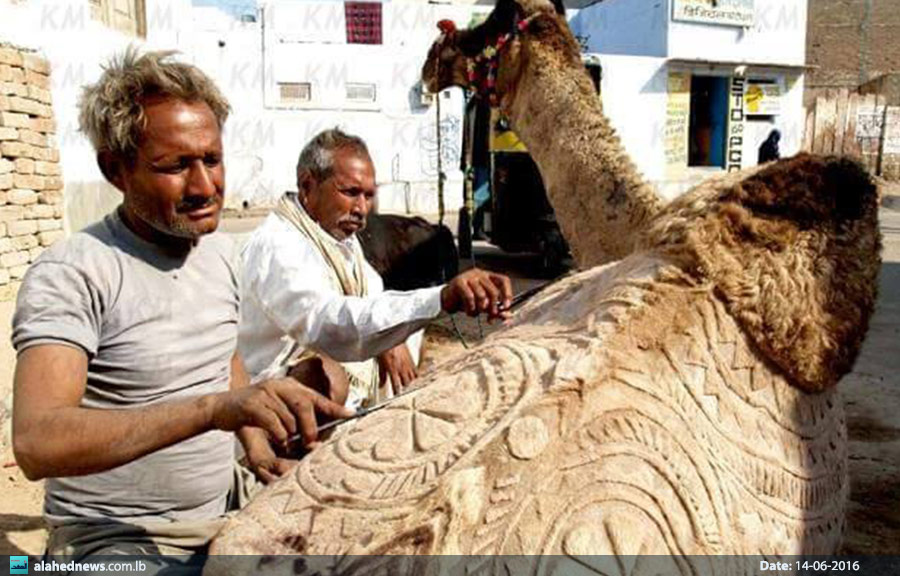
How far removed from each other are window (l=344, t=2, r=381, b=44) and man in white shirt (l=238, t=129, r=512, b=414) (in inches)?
774

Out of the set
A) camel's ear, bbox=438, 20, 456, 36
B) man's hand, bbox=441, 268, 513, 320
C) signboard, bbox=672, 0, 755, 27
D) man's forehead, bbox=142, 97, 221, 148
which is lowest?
man's hand, bbox=441, 268, 513, 320

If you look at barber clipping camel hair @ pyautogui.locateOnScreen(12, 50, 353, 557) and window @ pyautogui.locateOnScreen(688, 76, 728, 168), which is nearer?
barber clipping camel hair @ pyautogui.locateOnScreen(12, 50, 353, 557)

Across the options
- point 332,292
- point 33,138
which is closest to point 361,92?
point 33,138

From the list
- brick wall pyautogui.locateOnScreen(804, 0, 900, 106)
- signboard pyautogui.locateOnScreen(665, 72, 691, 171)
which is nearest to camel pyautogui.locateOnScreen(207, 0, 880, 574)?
signboard pyautogui.locateOnScreen(665, 72, 691, 171)

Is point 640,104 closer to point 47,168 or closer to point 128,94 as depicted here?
point 47,168

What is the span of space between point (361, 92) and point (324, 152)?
735 inches

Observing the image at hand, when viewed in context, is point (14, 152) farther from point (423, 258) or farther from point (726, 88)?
point (726, 88)

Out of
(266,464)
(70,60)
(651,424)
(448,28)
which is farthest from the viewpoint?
(70,60)

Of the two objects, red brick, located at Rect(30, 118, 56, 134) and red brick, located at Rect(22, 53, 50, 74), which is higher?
red brick, located at Rect(22, 53, 50, 74)

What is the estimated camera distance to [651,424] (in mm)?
1455

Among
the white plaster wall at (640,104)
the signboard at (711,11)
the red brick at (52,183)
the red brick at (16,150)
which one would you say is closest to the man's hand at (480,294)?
the red brick at (16,150)

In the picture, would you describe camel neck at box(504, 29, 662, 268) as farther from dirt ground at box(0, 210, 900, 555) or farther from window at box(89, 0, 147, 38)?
window at box(89, 0, 147, 38)

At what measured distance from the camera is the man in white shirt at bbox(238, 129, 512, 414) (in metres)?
2.38

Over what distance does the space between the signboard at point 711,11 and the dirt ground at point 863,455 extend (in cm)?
1570
